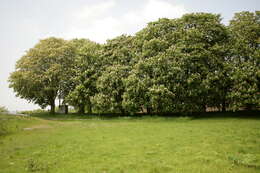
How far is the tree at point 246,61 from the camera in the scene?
31625 millimetres

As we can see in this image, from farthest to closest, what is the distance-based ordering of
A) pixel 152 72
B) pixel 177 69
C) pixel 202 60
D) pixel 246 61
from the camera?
pixel 152 72, pixel 202 60, pixel 246 61, pixel 177 69

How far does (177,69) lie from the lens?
34062 mm

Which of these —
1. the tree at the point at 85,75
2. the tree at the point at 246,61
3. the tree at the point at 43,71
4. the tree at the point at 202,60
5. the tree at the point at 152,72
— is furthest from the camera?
the tree at the point at 43,71

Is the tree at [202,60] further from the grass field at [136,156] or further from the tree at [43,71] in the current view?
the tree at [43,71]

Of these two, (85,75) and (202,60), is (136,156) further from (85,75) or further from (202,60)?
(85,75)

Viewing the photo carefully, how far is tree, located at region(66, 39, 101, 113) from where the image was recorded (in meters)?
43.7

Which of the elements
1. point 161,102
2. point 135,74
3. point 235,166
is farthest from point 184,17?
point 235,166

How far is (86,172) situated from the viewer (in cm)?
961

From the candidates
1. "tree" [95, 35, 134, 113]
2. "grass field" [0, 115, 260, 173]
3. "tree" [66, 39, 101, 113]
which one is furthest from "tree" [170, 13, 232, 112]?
"grass field" [0, 115, 260, 173]

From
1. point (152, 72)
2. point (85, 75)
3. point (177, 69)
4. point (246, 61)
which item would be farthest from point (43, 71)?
point (246, 61)

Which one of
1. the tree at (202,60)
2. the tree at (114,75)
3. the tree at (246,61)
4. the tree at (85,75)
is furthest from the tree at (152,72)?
the tree at (246,61)

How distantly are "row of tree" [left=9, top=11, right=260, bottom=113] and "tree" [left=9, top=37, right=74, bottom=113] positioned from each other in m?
0.62

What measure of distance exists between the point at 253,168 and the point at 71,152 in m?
10.4

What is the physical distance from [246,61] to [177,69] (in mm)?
12194
